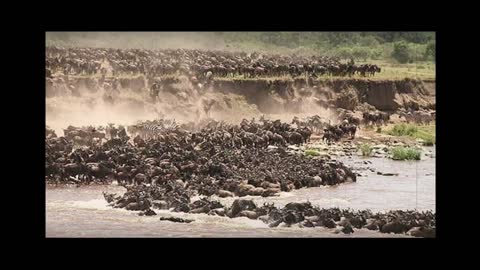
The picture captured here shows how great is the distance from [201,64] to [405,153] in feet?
9.80

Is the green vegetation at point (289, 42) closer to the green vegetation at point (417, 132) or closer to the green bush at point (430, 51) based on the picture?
the green bush at point (430, 51)

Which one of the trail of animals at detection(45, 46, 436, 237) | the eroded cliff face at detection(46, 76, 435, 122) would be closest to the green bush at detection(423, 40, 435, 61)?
the eroded cliff face at detection(46, 76, 435, 122)

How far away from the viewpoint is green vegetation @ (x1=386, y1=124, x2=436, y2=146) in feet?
42.9

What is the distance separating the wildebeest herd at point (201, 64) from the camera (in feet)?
43.2

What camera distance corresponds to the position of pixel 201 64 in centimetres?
1320

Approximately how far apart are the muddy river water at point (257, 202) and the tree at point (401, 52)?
1.25 meters

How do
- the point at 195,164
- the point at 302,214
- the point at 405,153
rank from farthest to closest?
1. the point at 405,153
2. the point at 195,164
3. the point at 302,214

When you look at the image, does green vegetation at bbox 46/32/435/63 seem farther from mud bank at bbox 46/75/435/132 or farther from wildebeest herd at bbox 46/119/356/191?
wildebeest herd at bbox 46/119/356/191

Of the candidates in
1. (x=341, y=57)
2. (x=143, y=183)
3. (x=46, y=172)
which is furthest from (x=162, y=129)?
(x=341, y=57)

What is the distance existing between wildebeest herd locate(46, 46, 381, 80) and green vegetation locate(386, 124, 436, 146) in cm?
81

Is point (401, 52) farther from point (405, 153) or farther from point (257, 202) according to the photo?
point (257, 202)

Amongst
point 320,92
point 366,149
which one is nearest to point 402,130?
point 366,149

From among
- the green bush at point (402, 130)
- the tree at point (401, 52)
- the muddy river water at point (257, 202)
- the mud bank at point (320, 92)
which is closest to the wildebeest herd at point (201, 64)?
the mud bank at point (320, 92)
